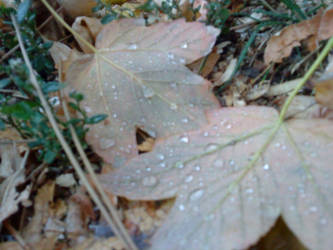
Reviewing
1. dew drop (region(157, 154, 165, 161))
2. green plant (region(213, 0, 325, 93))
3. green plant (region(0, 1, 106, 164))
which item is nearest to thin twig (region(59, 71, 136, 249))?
green plant (region(0, 1, 106, 164))

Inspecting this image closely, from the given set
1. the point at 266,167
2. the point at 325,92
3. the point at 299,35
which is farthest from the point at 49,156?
the point at 299,35

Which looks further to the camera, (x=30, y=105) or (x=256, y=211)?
(x=30, y=105)

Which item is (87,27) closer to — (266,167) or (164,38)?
(164,38)

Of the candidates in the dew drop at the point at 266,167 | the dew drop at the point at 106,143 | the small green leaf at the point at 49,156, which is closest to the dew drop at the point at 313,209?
the dew drop at the point at 266,167

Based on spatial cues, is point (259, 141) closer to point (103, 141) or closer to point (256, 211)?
point (256, 211)

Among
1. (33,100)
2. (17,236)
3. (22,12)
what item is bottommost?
(17,236)

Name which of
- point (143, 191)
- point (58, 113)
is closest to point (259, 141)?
point (143, 191)
